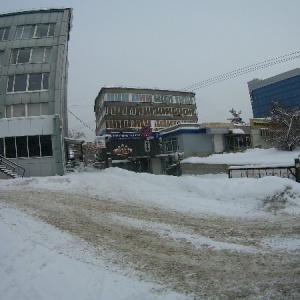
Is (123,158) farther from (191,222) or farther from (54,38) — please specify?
(191,222)

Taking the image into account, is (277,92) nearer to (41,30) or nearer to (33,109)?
(41,30)

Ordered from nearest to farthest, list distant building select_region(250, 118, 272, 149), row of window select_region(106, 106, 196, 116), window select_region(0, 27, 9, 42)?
window select_region(0, 27, 9, 42)
distant building select_region(250, 118, 272, 149)
row of window select_region(106, 106, 196, 116)

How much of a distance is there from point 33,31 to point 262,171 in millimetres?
26064

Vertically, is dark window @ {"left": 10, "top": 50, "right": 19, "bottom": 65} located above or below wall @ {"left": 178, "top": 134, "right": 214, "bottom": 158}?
above

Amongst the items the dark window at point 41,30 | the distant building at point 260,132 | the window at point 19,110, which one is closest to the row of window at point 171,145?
the distant building at point 260,132

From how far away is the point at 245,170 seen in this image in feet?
56.4

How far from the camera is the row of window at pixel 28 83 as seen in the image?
89.2 feet

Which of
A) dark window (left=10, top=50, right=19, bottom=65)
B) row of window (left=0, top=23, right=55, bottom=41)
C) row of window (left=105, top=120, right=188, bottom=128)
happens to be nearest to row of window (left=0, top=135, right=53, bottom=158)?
dark window (left=10, top=50, right=19, bottom=65)

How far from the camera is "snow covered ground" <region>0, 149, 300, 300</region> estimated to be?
5145 millimetres

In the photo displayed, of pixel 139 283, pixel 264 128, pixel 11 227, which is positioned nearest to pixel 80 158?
pixel 264 128

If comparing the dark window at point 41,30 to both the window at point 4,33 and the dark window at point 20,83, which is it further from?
the dark window at point 20,83

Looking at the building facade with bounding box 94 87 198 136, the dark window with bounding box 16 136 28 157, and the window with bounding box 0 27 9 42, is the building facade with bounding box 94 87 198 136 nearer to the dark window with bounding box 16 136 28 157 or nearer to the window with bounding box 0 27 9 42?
the window with bounding box 0 27 9 42

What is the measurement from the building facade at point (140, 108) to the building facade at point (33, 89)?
3042 centimetres

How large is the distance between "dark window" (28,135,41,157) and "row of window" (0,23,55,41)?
430 inches
